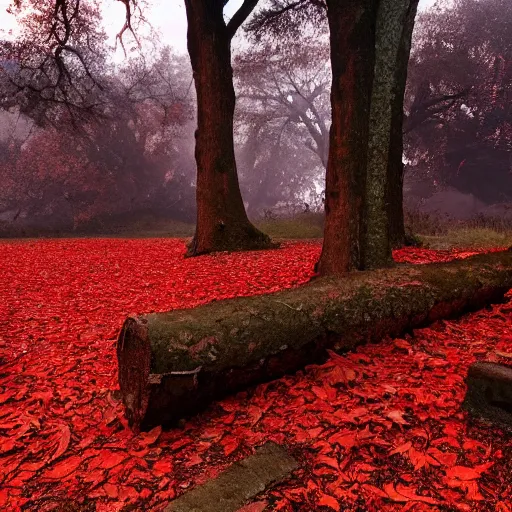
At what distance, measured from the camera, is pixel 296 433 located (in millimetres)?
2576

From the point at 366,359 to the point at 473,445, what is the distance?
1.13 meters

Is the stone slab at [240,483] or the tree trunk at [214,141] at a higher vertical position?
the tree trunk at [214,141]

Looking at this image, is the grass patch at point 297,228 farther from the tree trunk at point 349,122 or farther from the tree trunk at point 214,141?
the tree trunk at point 349,122

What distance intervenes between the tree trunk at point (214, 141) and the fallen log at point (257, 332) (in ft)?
20.6

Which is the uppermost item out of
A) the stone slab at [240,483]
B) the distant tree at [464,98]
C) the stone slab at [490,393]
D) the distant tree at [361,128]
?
the distant tree at [464,98]

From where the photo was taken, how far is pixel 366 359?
3377mm

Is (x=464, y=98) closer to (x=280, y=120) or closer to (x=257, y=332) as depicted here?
(x=280, y=120)

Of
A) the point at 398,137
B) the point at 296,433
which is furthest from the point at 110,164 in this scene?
the point at 296,433

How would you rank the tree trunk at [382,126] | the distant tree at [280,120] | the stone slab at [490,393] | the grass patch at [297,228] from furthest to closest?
the distant tree at [280,120] < the grass patch at [297,228] < the tree trunk at [382,126] < the stone slab at [490,393]

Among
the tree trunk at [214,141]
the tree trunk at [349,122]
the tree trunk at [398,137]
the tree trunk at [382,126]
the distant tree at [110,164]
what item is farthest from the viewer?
the distant tree at [110,164]

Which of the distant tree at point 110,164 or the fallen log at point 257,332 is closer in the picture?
the fallen log at point 257,332

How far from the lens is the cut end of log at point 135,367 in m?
2.57

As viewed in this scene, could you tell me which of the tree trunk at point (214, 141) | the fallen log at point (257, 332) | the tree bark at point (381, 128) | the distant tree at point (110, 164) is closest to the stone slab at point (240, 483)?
the fallen log at point (257, 332)

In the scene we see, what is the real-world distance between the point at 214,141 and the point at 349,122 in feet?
18.4
